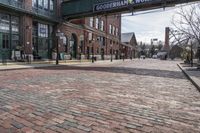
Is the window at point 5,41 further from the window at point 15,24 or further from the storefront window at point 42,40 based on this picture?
the storefront window at point 42,40

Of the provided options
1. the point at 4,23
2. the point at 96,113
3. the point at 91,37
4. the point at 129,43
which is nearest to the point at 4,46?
the point at 4,23

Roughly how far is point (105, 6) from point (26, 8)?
9195 millimetres

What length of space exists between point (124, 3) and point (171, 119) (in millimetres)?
21430

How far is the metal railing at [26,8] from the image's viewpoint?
79.2ft

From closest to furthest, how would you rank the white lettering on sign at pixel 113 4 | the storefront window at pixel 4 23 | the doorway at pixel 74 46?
1. the white lettering on sign at pixel 113 4
2. the storefront window at pixel 4 23
3. the doorway at pixel 74 46

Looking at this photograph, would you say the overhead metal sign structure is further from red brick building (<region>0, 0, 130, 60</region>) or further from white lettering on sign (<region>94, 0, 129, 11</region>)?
red brick building (<region>0, 0, 130, 60</region>)

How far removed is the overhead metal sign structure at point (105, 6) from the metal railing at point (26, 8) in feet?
8.25

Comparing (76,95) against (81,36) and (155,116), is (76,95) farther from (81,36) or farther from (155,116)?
(81,36)

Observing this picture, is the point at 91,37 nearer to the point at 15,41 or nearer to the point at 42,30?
the point at 42,30

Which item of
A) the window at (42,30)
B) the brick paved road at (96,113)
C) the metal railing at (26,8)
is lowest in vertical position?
the brick paved road at (96,113)

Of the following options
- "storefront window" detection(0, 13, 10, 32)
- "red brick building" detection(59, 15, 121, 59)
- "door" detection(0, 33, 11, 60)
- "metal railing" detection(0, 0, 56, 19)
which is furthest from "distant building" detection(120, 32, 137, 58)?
"storefront window" detection(0, 13, 10, 32)

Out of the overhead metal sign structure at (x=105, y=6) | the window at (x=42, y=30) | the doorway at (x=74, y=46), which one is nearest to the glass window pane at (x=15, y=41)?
the window at (x=42, y=30)

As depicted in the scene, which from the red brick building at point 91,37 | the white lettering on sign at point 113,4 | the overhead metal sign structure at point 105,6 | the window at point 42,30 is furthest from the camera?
the red brick building at point 91,37

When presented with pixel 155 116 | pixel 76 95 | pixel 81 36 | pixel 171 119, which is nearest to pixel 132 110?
pixel 155 116
